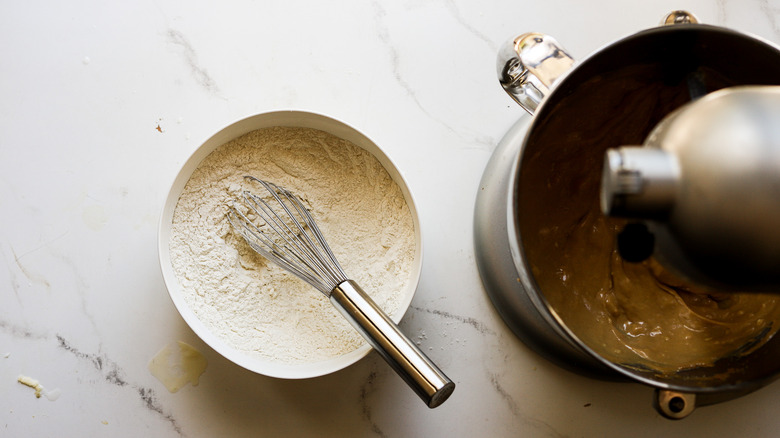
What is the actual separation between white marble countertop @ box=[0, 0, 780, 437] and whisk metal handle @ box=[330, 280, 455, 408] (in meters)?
0.14

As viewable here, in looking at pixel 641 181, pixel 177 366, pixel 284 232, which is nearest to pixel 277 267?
pixel 284 232

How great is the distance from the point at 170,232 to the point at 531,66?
46 centimetres

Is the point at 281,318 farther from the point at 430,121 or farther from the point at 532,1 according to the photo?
the point at 532,1

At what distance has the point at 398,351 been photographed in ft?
2.02

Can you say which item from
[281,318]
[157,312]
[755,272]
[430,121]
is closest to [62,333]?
[157,312]

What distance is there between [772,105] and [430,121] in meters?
0.45

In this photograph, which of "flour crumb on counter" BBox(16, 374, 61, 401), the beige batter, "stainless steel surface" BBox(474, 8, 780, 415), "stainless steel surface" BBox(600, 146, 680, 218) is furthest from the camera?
"flour crumb on counter" BBox(16, 374, 61, 401)

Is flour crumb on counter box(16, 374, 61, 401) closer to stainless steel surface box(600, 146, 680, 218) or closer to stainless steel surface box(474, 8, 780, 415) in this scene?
stainless steel surface box(474, 8, 780, 415)

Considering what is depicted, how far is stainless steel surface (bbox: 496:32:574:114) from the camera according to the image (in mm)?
580

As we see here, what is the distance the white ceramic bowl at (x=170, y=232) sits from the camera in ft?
2.15

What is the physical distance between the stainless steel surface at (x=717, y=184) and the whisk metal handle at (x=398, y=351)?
11.8 inches

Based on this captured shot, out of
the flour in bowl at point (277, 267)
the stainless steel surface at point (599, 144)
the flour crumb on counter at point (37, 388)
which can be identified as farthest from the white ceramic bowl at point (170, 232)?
the flour crumb on counter at point (37, 388)

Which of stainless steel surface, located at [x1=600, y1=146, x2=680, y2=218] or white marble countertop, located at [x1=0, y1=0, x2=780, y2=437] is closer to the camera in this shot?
stainless steel surface, located at [x1=600, y1=146, x2=680, y2=218]

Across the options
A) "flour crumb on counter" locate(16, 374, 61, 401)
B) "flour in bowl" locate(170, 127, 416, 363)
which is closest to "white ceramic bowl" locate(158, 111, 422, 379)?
"flour in bowl" locate(170, 127, 416, 363)
